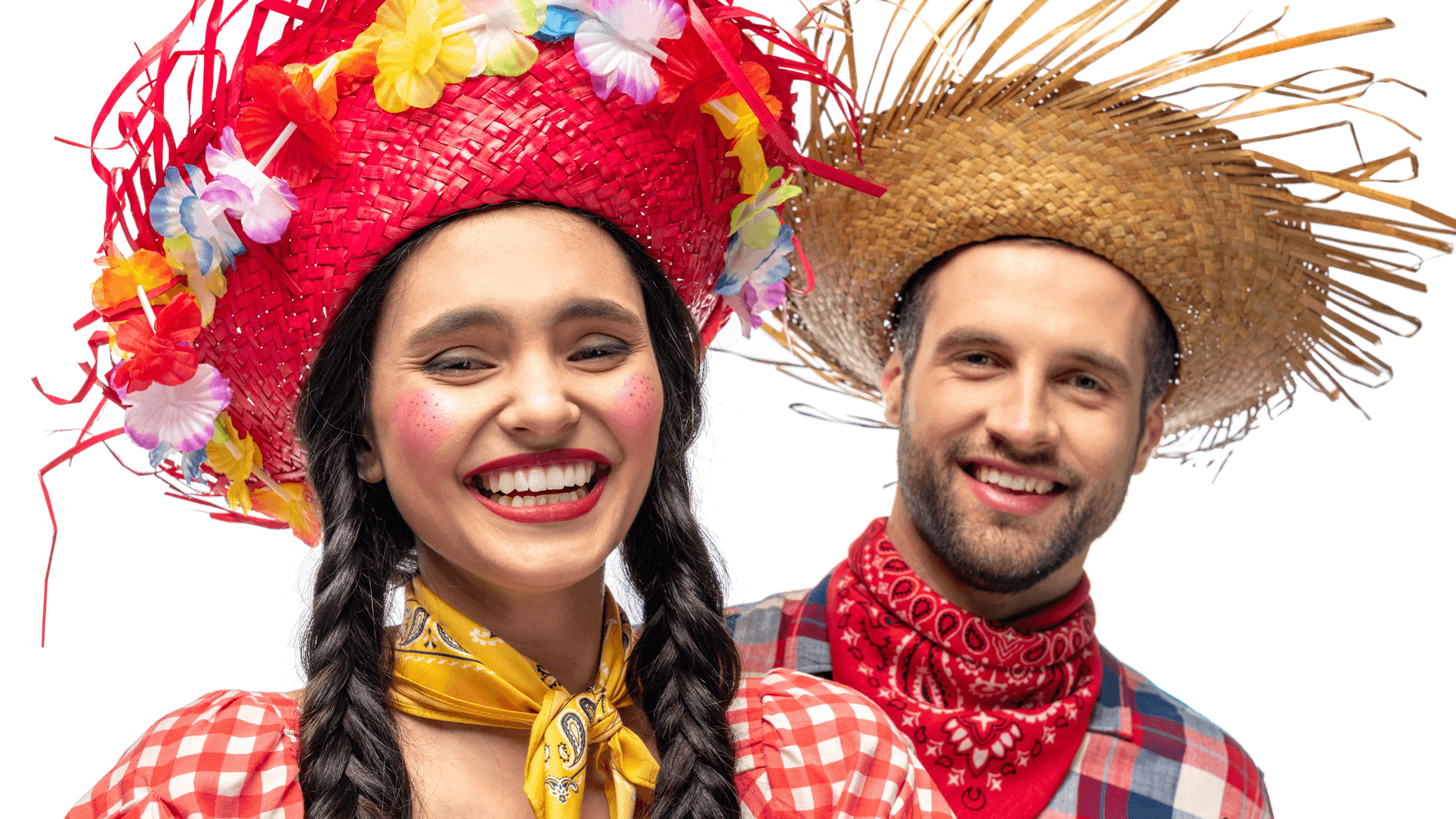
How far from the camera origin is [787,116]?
8.59 ft

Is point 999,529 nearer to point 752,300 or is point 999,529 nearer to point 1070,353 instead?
point 1070,353

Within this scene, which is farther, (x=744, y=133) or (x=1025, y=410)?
(x=1025, y=410)

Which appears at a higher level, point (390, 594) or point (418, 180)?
point (418, 180)

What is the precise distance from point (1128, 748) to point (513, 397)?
1929 mm

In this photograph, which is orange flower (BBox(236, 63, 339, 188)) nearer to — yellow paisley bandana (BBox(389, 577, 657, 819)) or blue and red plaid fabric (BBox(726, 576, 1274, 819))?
yellow paisley bandana (BBox(389, 577, 657, 819))

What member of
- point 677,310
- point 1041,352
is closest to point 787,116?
point 677,310

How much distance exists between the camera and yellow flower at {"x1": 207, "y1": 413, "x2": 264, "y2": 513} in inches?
97.4

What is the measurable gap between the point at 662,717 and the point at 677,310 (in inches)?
26.6

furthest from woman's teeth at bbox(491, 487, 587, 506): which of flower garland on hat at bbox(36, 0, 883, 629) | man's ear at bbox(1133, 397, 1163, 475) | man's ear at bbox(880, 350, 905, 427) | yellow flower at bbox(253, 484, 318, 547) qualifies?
man's ear at bbox(1133, 397, 1163, 475)

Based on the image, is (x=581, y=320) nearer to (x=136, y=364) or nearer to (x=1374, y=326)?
(x=136, y=364)

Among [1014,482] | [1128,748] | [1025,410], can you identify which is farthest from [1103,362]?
[1128,748]

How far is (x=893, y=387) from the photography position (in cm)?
364

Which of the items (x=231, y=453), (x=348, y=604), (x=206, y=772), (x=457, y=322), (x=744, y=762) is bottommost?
(x=206, y=772)

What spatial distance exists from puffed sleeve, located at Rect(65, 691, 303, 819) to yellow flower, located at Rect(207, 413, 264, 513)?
0.42 m
